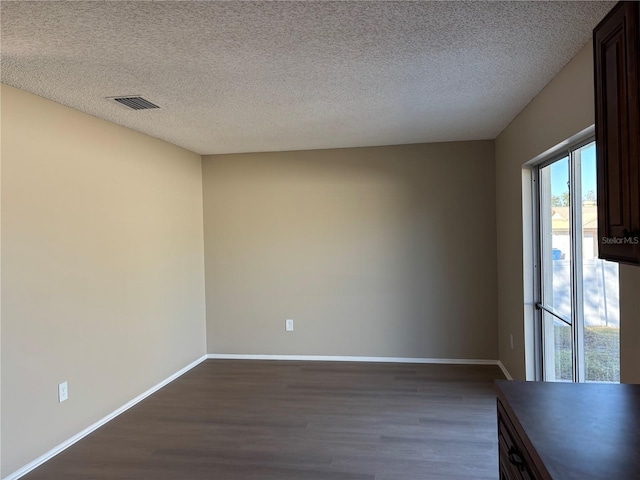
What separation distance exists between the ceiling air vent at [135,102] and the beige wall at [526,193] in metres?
2.71

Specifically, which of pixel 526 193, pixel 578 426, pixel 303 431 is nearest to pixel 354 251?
pixel 526 193

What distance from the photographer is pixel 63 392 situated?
2.85m

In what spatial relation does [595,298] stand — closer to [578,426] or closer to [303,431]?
[578,426]

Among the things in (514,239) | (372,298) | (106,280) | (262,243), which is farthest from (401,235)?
(106,280)

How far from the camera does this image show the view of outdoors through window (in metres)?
2.20

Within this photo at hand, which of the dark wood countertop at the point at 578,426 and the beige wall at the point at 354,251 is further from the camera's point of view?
the beige wall at the point at 354,251

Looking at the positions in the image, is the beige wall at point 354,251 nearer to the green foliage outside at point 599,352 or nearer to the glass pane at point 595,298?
the green foliage outside at point 599,352

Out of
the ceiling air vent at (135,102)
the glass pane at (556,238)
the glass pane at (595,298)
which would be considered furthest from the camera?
the ceiling air vent at (135,102)

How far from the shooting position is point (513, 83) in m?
2.68

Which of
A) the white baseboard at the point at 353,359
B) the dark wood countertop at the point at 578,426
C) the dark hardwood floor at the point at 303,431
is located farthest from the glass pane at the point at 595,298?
the white baseboard at the point at 353,359

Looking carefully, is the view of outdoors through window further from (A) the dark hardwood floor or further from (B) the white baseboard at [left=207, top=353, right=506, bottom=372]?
(B) the white baseboard at [left=207, top=353, right=506, bottom=372]

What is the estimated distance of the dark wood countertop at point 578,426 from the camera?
3.18 ft

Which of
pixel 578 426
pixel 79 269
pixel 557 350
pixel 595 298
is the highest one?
pixel 79 269

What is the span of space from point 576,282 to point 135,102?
125 inches
